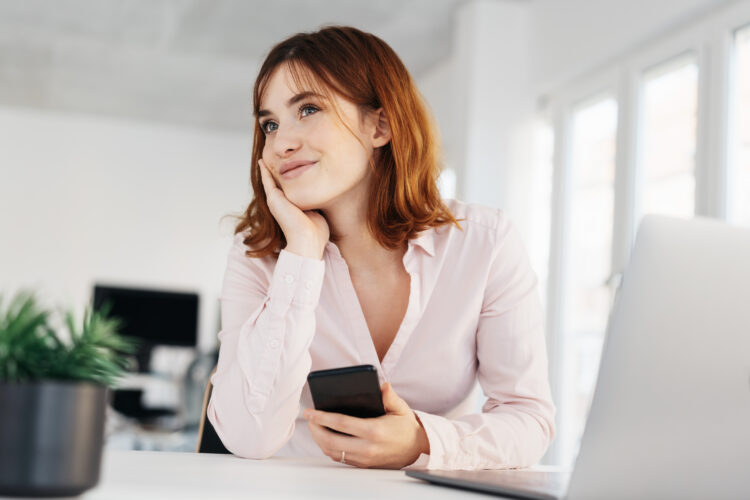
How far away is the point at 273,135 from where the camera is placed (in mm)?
1630

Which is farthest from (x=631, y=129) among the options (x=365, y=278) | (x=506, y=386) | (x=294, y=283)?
(x=294, y=283)

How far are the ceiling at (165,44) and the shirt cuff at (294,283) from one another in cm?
314

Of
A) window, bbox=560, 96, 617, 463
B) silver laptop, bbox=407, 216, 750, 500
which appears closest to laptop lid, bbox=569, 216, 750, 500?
silver laptop, bbox=407, 216, 750, 500

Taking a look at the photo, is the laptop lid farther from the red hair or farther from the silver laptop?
the red hair

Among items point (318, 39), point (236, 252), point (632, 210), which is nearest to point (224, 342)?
point (236, 252)

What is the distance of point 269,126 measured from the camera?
166 centimetres

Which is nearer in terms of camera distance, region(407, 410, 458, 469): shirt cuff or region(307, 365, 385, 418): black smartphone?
region(307, 365, 385, 418): black smartphone

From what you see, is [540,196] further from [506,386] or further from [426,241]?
[506,386]

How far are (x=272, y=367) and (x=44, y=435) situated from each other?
73 centimetres

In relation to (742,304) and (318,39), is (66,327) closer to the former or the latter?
(742,304)

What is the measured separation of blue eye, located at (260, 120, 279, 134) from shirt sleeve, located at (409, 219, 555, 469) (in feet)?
1.67

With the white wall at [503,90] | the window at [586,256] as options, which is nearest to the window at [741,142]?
the window at [586,256]

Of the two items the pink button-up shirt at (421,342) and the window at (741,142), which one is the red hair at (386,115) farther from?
Result: the window at (741,142)

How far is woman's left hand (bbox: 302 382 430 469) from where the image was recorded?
1.11 metres
